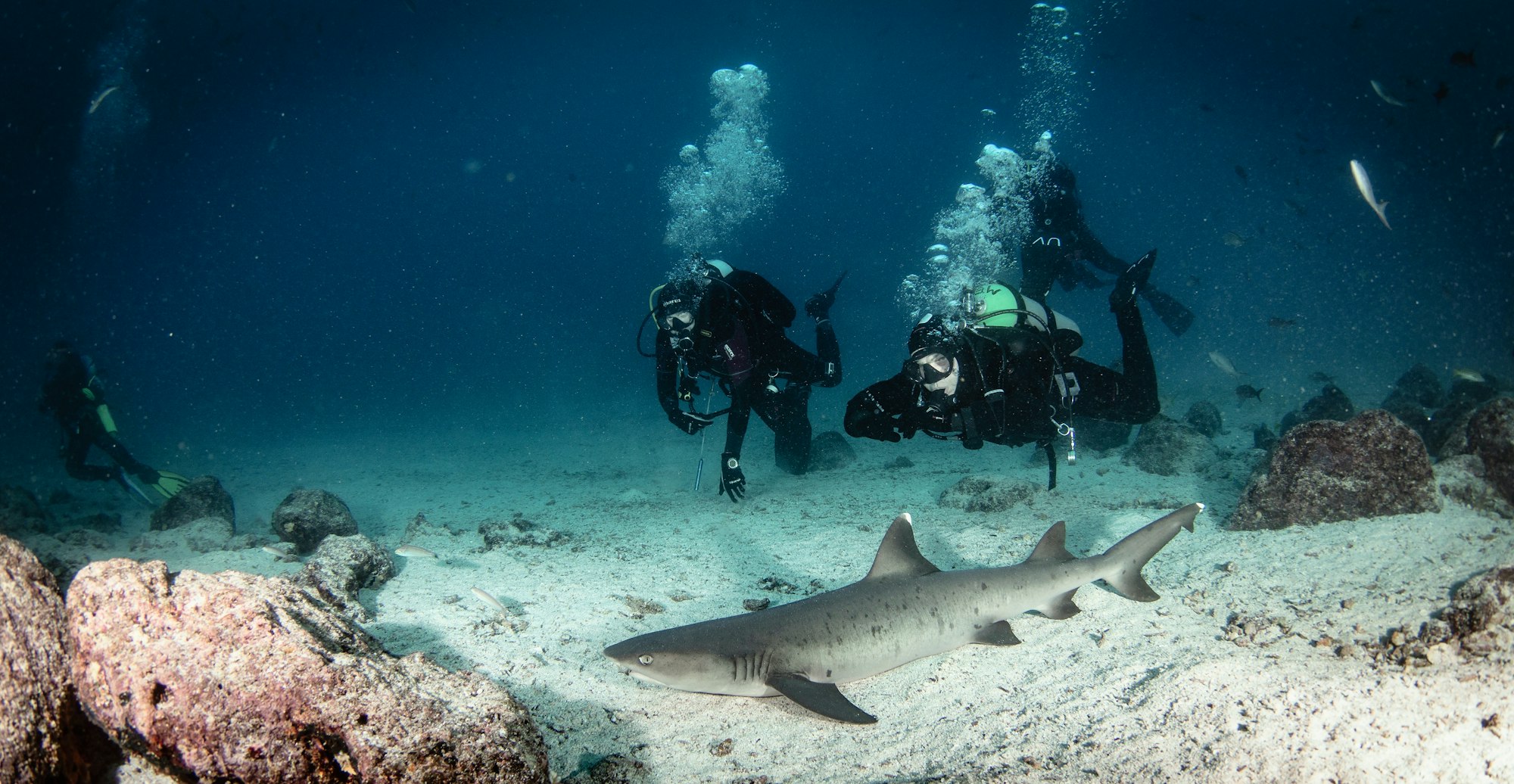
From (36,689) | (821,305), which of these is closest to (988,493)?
(821,305)

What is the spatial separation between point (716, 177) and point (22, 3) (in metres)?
58.2

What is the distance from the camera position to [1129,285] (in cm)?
689

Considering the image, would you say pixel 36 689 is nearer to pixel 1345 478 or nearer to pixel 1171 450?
pixel 1345 478

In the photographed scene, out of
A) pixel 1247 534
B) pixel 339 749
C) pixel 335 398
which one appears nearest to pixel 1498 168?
pixel 1247 534

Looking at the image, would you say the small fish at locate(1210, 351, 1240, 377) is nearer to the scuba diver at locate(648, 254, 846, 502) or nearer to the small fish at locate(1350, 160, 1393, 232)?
the small fish at locate(1350, 160, 1393, 232)

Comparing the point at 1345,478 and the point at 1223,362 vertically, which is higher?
the point at 1223,362

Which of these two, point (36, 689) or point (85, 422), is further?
point (85, 422)

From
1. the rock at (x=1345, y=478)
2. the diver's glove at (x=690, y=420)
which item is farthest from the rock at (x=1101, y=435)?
the diver's glove at (x=690, y=420)

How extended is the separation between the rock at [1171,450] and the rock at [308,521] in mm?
11769

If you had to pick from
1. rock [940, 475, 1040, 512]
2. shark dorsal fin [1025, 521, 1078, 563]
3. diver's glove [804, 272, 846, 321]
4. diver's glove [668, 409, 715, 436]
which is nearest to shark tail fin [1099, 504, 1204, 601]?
shark dorsal fin [1025, 521, 1078, 563]

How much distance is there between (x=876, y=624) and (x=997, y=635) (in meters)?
0.93

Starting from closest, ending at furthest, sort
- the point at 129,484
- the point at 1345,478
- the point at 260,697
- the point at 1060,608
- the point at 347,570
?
the point at 260,697, the point at 1060,608, the point at 347,570, the point at 1345,478, the point at 129,484

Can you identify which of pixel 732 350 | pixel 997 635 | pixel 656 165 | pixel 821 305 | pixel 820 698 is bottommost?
pixel 820 698

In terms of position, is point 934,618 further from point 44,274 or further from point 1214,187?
point 1214,187
